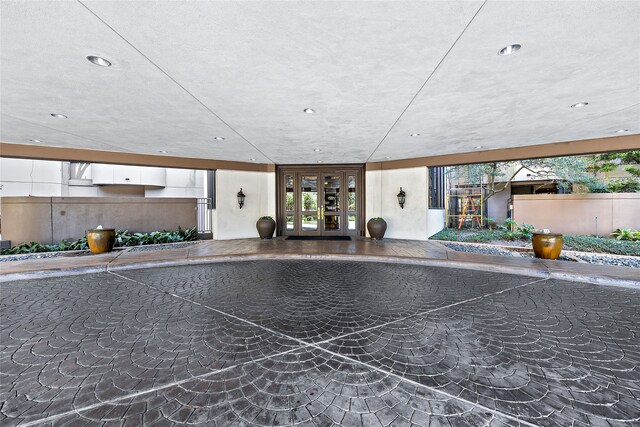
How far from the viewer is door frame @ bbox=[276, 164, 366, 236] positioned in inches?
392

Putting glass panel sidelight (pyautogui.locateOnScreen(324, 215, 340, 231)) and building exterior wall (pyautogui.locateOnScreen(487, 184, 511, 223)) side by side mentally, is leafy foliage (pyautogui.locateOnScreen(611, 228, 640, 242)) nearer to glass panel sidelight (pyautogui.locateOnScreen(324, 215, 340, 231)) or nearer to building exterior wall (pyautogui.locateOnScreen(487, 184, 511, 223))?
building exterior wall (pyautogui.locateOnScreen(487, 184, 511, 223))

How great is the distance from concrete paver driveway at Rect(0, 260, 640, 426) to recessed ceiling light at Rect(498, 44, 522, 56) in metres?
2.99

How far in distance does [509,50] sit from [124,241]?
1031cm

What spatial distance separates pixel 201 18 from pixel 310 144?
4.56 m

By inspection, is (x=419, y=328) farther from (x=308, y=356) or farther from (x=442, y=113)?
(x=442, y=113)

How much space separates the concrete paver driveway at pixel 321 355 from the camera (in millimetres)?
1627

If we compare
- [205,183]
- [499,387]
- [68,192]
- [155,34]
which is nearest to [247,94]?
[155,34]

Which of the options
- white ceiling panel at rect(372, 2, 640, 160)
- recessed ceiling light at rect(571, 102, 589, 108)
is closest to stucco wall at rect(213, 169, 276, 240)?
white ceiling panel at rect(372, 2, 640, 160)

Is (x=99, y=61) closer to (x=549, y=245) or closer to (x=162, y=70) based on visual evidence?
(x=162, y=70)

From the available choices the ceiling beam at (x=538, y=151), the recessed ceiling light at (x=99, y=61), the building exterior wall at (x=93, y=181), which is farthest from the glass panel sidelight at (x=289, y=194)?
→ the recessed ceiling light at (x=99, y=61)

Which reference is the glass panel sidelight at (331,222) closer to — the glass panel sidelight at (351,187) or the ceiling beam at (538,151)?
the glass panel sidelight at (351,187)

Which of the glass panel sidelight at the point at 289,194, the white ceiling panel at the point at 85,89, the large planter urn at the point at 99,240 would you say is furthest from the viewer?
the glass panel sidelight at the point at 289,194

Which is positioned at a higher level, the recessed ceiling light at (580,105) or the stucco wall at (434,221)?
the recessed ceiling light at (580,105)

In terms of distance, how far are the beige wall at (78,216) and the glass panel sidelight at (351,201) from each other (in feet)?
21.5
